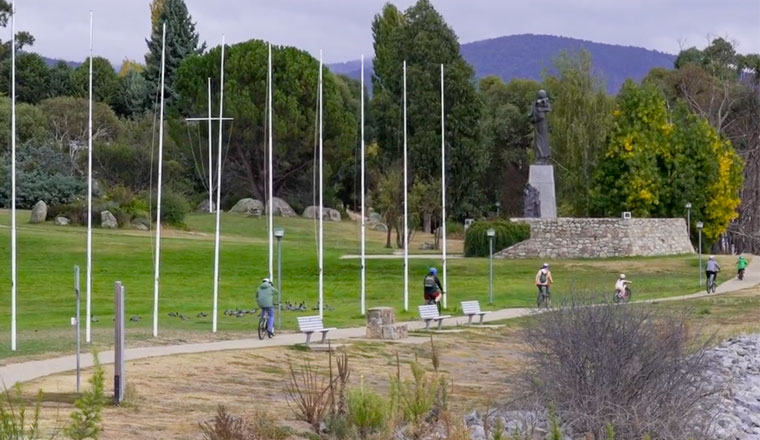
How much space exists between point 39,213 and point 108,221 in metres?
3.46

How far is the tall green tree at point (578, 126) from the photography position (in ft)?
285

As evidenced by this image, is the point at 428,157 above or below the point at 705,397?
above

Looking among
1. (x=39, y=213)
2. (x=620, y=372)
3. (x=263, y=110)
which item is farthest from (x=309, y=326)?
(x=263, y=110)

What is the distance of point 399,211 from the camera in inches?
3123

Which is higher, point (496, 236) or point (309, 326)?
point (496, 236)

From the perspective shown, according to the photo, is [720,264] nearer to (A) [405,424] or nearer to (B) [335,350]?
(B) [335,350]

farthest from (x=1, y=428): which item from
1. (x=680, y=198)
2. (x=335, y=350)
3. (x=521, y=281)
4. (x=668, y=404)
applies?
(x=680, y=198)

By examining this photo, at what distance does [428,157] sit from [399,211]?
8.64 meters

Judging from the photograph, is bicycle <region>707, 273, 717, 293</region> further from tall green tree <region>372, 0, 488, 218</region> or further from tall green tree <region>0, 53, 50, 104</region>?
tall green tree <region>0, 53, 50, 104</region>

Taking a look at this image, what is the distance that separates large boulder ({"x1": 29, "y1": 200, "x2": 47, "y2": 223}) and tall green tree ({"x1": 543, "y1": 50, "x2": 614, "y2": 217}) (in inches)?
1208

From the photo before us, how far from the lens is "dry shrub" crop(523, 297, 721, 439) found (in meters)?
20.7

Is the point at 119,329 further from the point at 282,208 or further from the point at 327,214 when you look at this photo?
the point at 327,214

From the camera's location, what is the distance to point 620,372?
843 inches

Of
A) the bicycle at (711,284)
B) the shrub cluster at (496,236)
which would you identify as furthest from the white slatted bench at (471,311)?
the shrub cluster at (496,236)
